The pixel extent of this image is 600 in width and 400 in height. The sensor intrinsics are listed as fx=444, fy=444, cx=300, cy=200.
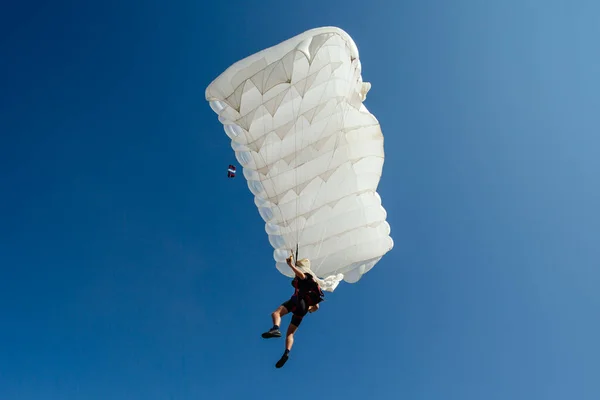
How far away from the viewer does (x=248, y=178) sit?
1092 cm

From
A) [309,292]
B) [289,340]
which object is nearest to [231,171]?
[309,292]

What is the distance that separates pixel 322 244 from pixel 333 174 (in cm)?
180

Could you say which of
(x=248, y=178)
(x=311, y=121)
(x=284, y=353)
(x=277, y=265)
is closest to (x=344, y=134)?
(x=311, y=121)

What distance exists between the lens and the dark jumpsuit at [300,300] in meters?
8.65

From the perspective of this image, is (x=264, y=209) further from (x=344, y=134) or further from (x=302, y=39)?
(x=302, y=39)

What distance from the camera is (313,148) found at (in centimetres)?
1048

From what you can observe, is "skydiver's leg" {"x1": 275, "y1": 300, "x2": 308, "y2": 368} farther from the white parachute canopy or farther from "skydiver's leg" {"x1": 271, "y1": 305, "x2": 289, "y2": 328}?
the white parachute canopy

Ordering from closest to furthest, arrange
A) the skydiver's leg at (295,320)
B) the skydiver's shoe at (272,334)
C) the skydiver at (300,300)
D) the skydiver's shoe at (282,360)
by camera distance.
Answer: the skydiver's shoe at (272,334) < the skydiver's shoe at (282,360) < the skydiver's leg at (295,320) < the skydiver at (300,300)

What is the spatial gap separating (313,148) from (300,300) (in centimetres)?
366

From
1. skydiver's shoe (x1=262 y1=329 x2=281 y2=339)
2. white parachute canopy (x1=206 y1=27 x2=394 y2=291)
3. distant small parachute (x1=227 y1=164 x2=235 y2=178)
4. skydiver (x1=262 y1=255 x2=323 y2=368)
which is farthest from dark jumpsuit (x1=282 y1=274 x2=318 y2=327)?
distant small parachute (x1=227 y1=164 x2=235 y2=178)

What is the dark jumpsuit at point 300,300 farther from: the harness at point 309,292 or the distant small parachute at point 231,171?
the distant small parachute at point 231,171

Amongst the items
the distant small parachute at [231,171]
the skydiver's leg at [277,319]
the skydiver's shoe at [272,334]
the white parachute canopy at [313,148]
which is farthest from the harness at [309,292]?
the distant small parachute at [231,171]

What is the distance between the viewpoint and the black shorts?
28.3 ft

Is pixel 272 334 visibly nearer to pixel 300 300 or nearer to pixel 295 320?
pixel 295 320
